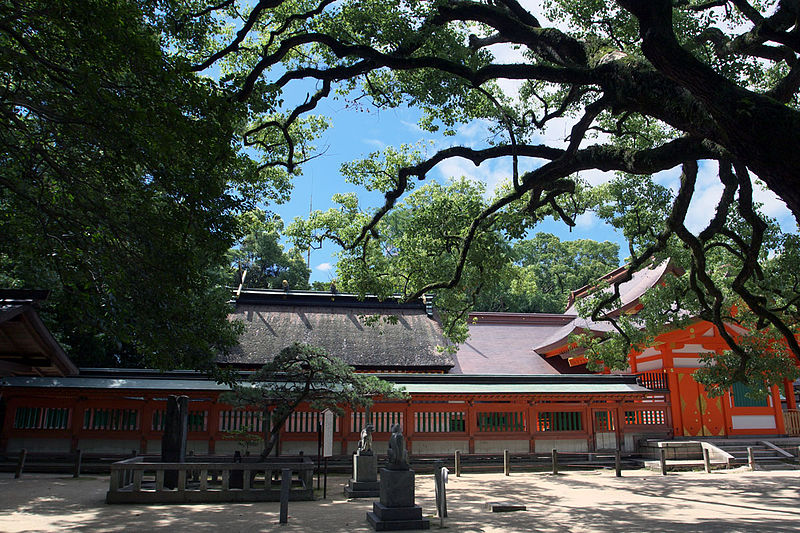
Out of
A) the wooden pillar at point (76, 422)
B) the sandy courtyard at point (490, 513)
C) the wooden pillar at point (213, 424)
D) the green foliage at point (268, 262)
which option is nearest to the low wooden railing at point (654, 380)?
the sandy courtyard at point (490, 513)

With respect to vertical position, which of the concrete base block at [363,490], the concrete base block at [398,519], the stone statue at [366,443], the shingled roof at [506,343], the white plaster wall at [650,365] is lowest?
the concrete base block at [363,490]

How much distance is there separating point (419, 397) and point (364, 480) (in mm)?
5215

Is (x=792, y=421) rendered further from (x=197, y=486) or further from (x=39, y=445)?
(x=39, y=445)

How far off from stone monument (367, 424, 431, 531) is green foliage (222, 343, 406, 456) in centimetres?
349

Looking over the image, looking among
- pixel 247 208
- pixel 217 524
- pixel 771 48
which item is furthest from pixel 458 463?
pixel 771 48

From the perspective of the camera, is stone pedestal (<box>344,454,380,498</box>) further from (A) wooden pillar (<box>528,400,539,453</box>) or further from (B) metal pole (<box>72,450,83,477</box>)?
(A) wooden pillar (<box>528,400,539,453</box>)

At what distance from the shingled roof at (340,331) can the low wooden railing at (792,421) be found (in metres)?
12.3

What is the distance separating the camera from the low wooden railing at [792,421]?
19391 mm

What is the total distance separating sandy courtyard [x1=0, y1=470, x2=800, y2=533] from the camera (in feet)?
25.8

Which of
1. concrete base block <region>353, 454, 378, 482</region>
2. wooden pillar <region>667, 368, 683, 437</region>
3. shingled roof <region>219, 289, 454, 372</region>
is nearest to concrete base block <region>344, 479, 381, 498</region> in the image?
concrete base block <region>353, 454, 378, 482</region>

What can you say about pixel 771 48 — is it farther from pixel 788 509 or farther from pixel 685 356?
pixel 685 356

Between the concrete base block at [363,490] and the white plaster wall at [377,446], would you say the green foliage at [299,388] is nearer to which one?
the concrete base block at [363,490]

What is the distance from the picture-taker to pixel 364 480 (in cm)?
1146

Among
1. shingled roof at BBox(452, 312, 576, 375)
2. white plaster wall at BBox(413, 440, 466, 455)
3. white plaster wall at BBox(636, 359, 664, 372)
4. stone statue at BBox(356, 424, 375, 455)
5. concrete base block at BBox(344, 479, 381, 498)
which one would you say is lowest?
concrete base block at BBox(344, 479, 381, 498)
